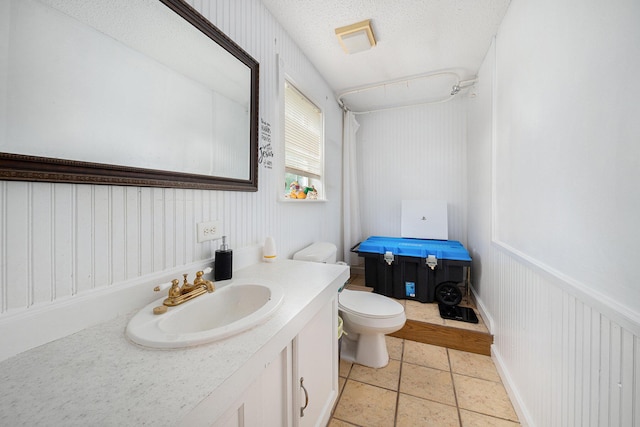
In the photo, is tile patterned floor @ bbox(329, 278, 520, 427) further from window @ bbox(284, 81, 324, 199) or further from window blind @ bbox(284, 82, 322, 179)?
window blind @ bbox(284, 82, 322, 179)

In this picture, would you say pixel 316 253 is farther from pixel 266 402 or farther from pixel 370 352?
pixel 266 402

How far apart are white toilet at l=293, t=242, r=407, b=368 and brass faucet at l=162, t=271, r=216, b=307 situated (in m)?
0.87

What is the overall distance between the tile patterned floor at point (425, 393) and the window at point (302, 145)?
142cm

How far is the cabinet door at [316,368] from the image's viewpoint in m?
0.89

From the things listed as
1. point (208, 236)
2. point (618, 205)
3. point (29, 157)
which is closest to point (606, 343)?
point (618, 205)

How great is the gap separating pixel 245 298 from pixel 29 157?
2.59 feet

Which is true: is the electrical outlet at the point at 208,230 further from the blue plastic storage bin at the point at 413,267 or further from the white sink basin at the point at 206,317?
the blue plastic storage bin at the point at 413,267

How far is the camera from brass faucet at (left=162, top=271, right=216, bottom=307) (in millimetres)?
824

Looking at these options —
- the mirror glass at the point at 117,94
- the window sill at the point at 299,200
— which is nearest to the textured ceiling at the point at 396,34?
the mirror glass at the point at 117,94

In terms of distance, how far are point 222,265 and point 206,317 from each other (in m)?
0.25

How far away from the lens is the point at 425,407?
1374 millimetres

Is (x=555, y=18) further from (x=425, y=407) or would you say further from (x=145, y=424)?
(x=425, y=407)

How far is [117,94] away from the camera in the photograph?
78cm

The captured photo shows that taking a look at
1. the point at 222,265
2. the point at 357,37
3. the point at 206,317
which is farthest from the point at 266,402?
the point at 357,37
